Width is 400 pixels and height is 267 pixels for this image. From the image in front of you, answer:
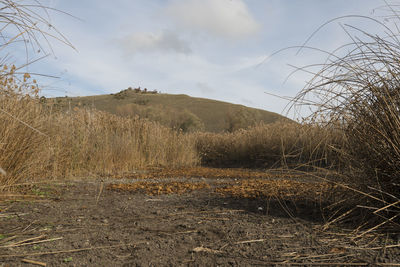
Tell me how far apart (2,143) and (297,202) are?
8.68 feet

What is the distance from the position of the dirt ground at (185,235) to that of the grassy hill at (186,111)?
9324 millimetres

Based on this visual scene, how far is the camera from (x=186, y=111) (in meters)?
21.2

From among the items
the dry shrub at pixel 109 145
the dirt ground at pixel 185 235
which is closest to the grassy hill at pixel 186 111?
the dry shrub at pixel 109 145

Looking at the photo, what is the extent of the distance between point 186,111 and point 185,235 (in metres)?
19.6

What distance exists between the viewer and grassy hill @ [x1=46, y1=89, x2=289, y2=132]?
66.1 feet

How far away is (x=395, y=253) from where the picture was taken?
1.46 m

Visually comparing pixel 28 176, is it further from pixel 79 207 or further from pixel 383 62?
pixel 383 62

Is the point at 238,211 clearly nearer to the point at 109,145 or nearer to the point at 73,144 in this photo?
the point at 73,144

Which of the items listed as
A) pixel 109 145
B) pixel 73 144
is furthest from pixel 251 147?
pixel 73 144

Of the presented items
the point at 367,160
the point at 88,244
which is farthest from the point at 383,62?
the point at 88,244

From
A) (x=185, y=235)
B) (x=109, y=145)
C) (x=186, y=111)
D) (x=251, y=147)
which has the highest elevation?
(x=186, y=111)

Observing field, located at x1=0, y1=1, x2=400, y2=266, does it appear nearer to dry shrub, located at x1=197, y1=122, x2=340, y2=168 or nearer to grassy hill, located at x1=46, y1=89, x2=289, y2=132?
dry shrub, located at x1=197, y1=122, x2=340, y2=168

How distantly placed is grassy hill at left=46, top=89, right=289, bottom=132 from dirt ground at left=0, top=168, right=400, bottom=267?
9.32 metres

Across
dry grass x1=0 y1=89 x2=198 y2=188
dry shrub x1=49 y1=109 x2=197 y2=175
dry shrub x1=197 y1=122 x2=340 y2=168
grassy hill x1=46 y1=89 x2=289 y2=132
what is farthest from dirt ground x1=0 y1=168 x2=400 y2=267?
grassy hill x1=46 y1=89 x2=289 y2=132
